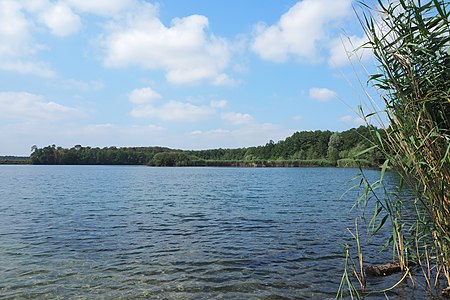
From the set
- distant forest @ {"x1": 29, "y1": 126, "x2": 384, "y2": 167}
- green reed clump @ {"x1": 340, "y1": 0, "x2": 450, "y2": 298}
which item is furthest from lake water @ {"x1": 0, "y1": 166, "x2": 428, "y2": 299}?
distant forest @ {"x1": 29, "y1": 126, "x2": 384, "y2": 167}

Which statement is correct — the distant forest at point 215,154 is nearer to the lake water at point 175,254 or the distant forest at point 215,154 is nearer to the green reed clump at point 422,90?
the lake water at point 175,254

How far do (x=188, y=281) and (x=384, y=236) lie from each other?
941 centimetres

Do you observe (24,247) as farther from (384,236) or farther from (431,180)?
(384,236)

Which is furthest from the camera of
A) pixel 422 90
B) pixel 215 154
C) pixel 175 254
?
pixel 215 154

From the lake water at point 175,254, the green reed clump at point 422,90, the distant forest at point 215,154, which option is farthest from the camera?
the distant forest at point 215,154

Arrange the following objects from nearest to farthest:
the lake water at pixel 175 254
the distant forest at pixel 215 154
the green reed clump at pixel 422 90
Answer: the green reed clump at pixel 422 90 < the lake water at pixel 175 254 < the distant forest at pixel 215 154

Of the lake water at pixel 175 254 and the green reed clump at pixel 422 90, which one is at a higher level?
the green reed clump at pixel 422 90

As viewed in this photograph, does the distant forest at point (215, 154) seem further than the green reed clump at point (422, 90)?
Yes

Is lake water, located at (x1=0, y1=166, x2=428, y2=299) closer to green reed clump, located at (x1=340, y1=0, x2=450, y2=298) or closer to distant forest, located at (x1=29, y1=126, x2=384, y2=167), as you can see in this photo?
green reed clump, located at (x1=340, y1=0, x2=450, y2=298)

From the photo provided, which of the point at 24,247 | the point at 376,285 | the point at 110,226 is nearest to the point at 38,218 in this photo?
the point at 110,226

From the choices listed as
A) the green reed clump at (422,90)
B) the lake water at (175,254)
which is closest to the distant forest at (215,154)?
the lake water at (175,254)

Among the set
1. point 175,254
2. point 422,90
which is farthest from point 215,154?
point 422,90

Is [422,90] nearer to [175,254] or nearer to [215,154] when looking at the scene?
[175,254]

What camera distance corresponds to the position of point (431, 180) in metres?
5.30
